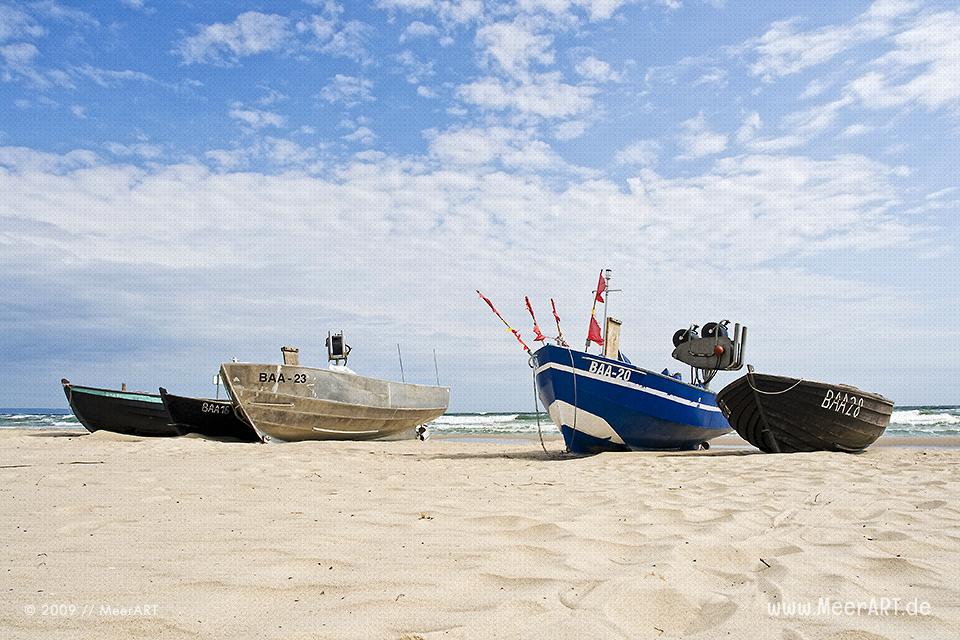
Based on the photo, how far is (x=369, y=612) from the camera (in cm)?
220

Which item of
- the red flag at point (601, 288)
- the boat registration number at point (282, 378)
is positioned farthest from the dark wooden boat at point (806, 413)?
the boat registration number at point (282, 378)

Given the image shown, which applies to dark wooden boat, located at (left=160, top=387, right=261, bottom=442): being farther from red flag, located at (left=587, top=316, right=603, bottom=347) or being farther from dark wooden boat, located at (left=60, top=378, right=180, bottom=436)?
red flag, located at (left=587, top=316, right=603, bottom=347)

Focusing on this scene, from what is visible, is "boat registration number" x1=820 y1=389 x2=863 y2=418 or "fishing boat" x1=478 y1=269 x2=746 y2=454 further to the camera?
"fishing boat" x1=478 y1=269 x2=746 y2=454

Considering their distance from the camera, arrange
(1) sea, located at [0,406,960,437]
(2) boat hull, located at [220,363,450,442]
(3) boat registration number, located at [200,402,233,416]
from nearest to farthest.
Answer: (2) boat hull, located at [220,363,450,442] → (3) boat registration number, located at [200,402,233,416] → (1) sea, located at [0,406,960,437]

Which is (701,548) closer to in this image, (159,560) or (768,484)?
(159,560)

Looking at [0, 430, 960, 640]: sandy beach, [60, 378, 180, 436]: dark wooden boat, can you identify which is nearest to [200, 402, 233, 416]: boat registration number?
[60, 378, 180, 436]: dark wooden boat

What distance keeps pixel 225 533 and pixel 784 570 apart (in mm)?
2709

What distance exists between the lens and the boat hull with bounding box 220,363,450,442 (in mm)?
13344

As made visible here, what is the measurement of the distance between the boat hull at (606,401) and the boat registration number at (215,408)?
9084 mm

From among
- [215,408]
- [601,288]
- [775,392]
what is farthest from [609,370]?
[215,408]

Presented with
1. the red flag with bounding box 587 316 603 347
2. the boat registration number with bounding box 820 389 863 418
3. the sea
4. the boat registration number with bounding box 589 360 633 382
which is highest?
the red flag with bounding box 587 316 603 347

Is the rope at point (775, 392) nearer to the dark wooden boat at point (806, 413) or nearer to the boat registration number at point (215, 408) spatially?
the dark wooden boat at point (806, 413)

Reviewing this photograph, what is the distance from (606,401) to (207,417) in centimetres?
1065

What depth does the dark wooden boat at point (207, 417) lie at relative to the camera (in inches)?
620
